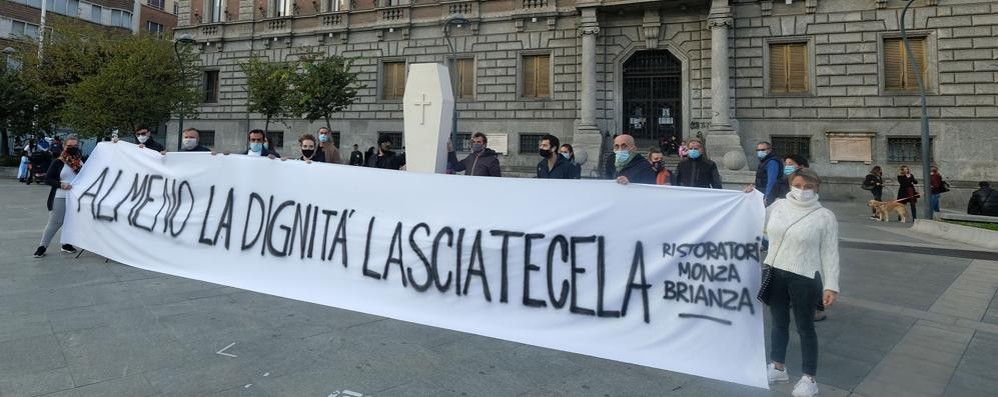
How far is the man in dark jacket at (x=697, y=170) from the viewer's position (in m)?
6.48

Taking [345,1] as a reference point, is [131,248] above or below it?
below

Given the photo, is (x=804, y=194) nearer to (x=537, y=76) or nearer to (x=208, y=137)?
(x=537, y=76)

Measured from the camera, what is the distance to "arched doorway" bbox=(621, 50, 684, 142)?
2297 cm

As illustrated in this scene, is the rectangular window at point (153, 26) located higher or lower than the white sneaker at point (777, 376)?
higher

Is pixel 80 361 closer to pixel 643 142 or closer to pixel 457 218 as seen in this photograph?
pixel 457 218

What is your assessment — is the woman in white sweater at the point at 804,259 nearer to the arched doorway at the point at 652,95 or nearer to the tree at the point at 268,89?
the arched doorway at the point at 652,95

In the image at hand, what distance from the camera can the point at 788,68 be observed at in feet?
70.1

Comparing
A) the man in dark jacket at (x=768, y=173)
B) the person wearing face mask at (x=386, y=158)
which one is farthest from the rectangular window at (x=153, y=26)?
the man in dark jacket at (x=768, y=173)

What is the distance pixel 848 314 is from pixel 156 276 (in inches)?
331

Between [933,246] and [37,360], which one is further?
[933,246]

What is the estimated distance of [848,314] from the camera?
5.64 metres

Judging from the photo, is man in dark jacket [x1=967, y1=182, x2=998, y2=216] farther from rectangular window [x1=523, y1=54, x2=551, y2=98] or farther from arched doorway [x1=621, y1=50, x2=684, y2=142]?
rectangular window [x1=523, y1=54, x2=551, y2=98]

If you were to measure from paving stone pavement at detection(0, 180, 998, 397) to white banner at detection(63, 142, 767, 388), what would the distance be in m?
0.22

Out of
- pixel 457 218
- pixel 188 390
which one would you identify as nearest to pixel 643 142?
pixel 457 218
